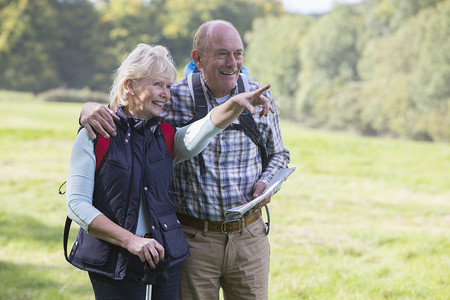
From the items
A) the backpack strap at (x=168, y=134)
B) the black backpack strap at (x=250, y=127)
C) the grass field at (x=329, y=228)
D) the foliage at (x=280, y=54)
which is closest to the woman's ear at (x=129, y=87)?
the backpack strap at (x=168, y=134)

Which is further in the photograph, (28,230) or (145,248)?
(28,230)

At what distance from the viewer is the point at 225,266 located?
3092 mm

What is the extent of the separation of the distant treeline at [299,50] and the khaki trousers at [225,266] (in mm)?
34357

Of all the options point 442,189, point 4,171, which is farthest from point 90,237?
point 4,171

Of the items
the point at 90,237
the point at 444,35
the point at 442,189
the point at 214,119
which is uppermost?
the point at 444,35

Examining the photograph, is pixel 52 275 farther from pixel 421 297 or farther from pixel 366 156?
pixel 366 156

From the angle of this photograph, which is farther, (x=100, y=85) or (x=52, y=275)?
(x=100, y=85)

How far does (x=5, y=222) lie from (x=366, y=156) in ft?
39.8

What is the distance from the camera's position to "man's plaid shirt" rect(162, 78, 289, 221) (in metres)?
3.04

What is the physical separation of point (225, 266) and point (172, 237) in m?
0.61

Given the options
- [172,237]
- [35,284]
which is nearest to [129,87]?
[172,237]

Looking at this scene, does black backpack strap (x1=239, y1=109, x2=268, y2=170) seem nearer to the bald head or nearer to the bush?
the bald head

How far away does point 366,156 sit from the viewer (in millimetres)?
17828

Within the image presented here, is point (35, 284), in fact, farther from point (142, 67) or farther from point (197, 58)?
point (142, 67)
